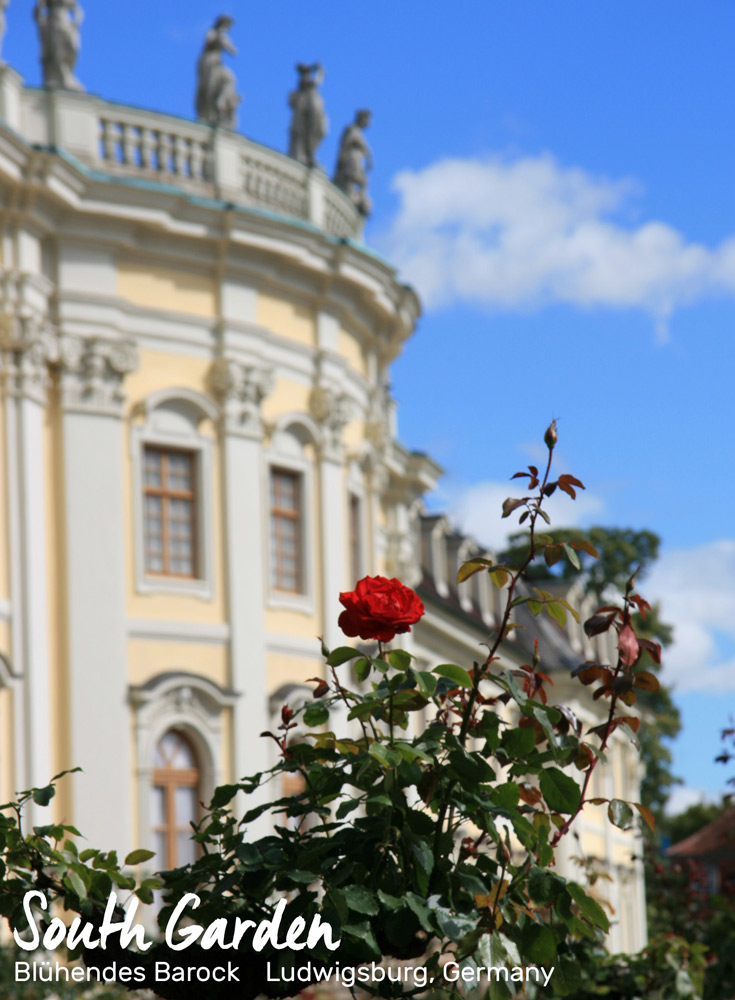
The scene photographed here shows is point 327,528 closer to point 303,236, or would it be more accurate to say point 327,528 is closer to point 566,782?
point 303,236

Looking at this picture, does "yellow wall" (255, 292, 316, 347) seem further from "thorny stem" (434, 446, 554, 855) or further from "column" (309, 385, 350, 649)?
"thorny stem" (434, 446, 554, 855)

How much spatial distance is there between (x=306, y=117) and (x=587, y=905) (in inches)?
899

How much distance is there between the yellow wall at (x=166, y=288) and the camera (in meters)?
21.8

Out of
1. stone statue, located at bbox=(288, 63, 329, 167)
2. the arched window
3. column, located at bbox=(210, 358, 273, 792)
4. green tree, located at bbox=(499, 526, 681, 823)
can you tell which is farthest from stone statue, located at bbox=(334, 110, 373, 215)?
green tree, located at bbox=(499, 526, 681, 823)

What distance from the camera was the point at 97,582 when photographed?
2055 centimetres

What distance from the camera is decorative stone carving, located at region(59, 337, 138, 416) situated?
20.8 metres

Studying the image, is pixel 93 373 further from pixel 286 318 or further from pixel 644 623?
pixel 644 623

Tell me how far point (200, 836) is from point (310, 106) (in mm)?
22541

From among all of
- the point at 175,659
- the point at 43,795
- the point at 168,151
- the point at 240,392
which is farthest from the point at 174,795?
the point at 43,795

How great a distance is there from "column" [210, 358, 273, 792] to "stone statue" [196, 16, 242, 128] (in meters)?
4.01

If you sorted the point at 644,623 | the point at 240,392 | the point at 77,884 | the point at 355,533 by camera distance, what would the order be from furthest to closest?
the point at 644,623 < the point at 355,533 < the point at 240,392 < the point at 77,884

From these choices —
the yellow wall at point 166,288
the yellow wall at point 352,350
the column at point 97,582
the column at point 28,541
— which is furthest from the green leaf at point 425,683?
the yellow wall at point 352,350

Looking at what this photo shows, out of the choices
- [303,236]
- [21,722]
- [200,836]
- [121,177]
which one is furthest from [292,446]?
[200,836]

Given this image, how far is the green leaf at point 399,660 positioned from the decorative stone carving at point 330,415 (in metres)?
20.1
